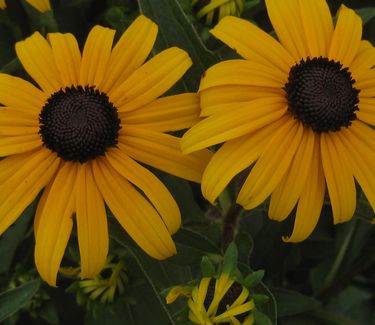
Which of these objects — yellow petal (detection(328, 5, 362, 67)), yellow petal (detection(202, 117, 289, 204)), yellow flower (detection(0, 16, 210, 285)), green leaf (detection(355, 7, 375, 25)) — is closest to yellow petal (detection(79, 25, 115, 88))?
yellow flower (detection(0, 16, 210, 285))

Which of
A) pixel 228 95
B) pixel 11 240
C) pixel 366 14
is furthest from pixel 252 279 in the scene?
pixel 366 14

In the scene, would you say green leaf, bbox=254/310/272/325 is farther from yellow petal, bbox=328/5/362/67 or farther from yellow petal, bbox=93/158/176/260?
yellow petal, bbox=328/5/362/67

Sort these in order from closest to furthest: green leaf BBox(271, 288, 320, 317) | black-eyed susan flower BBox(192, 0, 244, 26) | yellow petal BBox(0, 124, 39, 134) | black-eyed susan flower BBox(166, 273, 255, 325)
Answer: black-eyed susan flower BBox(166, 273, 255, 325)
yellow petal BBox(0, 124, 39, 134)
black-eyed susan flower BBox(192, 0, 244, 26)
green leaf BBox(271, 288, 320, 317)

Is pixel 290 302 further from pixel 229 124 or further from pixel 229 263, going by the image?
pixel 229 124

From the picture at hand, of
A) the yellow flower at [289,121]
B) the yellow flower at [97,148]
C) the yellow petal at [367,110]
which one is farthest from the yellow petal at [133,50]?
the yellow petal at [367,110]

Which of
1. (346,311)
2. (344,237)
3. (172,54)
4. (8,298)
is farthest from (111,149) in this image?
(346,311)

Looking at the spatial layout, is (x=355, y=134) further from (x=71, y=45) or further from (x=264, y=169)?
(x=71, y=45)
